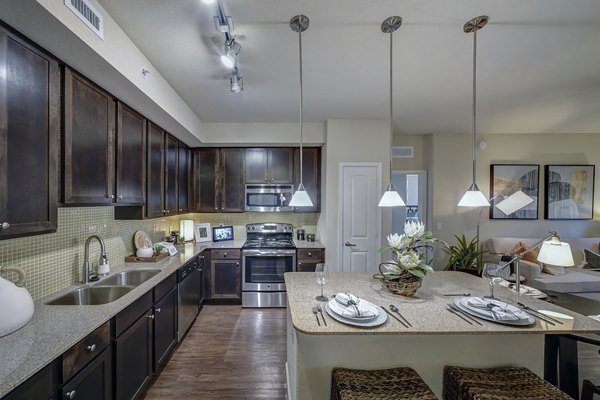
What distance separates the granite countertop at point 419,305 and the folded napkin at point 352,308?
6 centimetres

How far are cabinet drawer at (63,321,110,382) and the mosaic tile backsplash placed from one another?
0.66 meters

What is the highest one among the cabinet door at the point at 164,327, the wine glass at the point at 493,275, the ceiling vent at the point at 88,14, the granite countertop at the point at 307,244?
the ceiling vent at the point at 88,14

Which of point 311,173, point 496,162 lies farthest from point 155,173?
point 496,162

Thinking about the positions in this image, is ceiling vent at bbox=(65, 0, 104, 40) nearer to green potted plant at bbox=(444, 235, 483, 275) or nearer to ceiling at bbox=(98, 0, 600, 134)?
ceiling at bbox=(98, 0, 600, 134)

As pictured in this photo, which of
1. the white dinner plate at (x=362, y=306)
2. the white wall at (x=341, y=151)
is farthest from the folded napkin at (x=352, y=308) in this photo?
the white wall at (x=341, y=151)

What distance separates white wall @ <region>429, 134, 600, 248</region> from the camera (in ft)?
15.4

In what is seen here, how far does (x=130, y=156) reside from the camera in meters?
2.42

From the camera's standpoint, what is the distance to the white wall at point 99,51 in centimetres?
126

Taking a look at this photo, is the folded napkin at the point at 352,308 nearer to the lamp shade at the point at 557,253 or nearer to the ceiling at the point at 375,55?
the ceiling at the point at 375,55

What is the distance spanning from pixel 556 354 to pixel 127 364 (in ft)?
9.84

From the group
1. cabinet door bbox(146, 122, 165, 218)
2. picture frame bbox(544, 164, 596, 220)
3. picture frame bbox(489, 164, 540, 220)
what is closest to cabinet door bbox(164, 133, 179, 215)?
cabinet door bbox(146, 122, 165, 218)

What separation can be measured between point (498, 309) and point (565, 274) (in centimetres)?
359

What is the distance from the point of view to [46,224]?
146cm

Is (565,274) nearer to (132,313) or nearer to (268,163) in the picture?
(268,163)
